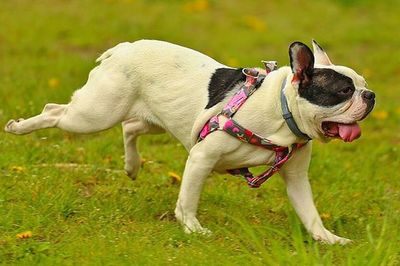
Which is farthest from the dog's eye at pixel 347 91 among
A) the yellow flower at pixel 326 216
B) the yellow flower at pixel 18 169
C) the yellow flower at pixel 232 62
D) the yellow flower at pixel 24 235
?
the yellow flower at pixel 232 62

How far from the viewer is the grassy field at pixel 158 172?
16.3 feet

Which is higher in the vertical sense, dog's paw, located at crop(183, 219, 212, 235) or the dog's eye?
the dog's eye

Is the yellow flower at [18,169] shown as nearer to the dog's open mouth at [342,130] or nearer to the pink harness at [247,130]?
the pink harness at [247,130]

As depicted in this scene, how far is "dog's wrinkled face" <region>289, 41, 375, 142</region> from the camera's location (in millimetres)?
4934

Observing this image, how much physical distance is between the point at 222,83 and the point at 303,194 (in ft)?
2.67

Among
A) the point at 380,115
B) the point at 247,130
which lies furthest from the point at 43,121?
the point at 380,115

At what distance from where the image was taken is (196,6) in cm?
1223

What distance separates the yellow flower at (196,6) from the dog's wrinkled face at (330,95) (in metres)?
7.19

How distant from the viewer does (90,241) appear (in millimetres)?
5086

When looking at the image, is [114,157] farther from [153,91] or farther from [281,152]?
[281,152]

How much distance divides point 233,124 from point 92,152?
2041mm

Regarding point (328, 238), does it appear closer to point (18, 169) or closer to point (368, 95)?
point (368, 95)

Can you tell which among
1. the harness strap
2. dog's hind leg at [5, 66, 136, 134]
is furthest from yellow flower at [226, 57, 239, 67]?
the harness strap

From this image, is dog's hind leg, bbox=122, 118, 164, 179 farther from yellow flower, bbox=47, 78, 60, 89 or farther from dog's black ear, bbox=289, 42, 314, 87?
yellow flower, bbox=47, 78, 60, 89
